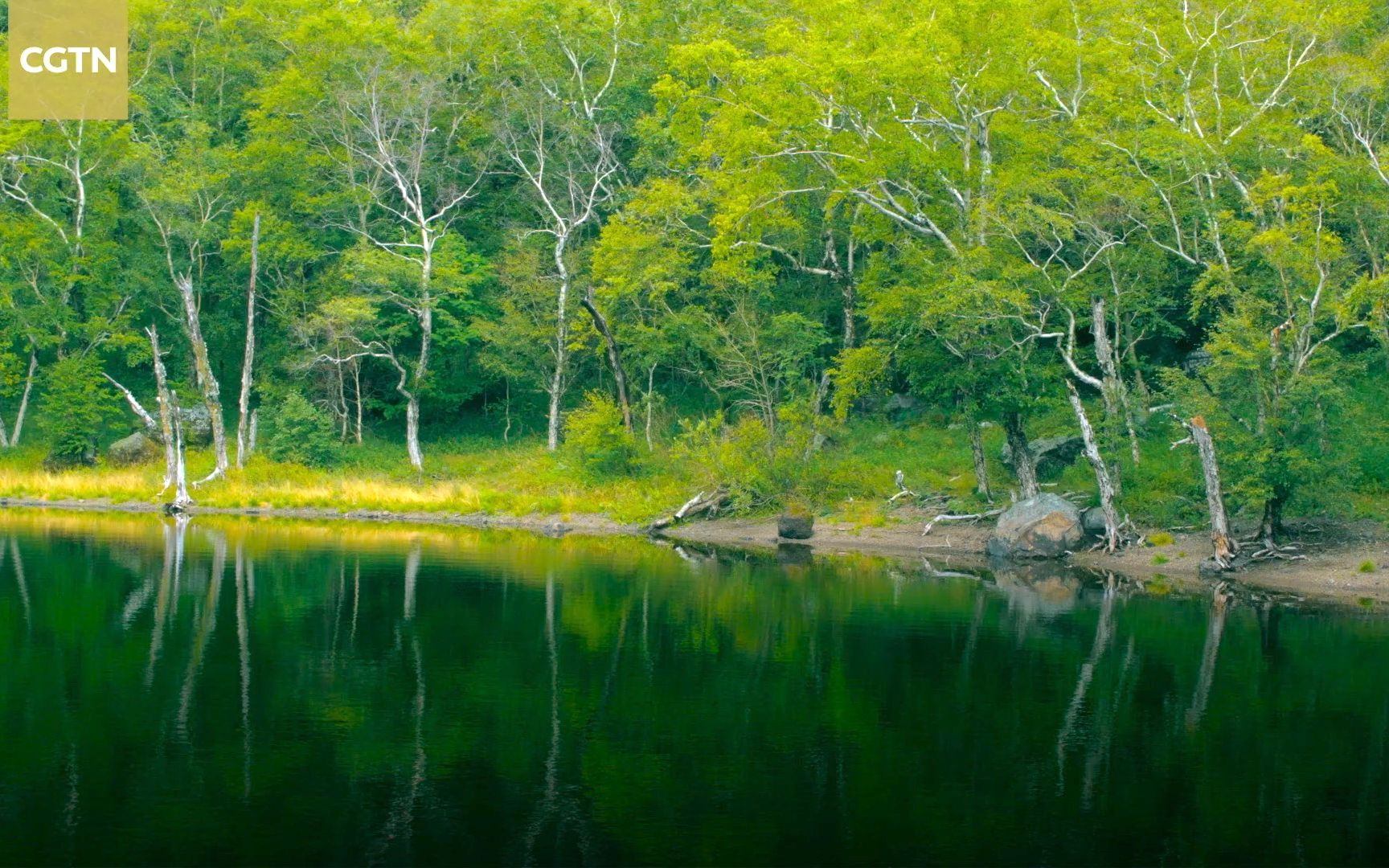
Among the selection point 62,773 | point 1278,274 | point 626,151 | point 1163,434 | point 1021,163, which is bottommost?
point 62,773

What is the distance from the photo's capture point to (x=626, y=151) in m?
55.6

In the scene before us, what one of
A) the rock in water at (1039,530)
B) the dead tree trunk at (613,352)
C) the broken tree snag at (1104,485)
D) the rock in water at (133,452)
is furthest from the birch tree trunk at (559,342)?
the broken tree snag at (1104,485)

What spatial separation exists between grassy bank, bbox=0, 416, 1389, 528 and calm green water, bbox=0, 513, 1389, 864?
9.08m

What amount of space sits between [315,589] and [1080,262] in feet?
76.6

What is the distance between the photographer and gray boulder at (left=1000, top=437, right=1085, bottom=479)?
41.8m

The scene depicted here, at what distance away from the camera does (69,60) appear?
5559 centimetres

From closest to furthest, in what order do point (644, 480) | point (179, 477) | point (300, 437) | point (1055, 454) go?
point (1055, 454)
point (644, 480)
point (179, 477)
point (300, 437)

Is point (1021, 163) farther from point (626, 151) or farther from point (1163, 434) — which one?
point (626, 151)

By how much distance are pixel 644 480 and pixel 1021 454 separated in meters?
13.0

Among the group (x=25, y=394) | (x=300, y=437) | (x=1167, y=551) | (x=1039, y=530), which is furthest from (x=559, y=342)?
(x=1167, y=551)

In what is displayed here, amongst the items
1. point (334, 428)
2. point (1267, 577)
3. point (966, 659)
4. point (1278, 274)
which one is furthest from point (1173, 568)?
point (334, 428)

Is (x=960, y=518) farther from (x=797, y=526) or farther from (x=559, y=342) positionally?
(x=559, y=342)

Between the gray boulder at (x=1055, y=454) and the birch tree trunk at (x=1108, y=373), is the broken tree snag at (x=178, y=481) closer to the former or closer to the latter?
the gray boulder at (x=1055, y=454)

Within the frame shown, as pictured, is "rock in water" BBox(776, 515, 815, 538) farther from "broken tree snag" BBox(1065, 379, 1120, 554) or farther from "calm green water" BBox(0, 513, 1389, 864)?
"calm green water" BBox(0, 513, 1389, 864)
